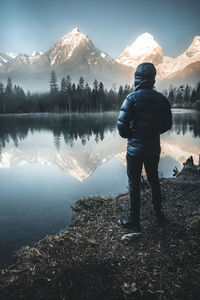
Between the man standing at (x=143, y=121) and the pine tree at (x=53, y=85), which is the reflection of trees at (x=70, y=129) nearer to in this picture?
the man standing at (x=143, y=121)

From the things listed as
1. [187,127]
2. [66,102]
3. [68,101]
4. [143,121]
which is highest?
[68,101]

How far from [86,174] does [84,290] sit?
717 centimetres

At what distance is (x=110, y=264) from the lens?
350cm

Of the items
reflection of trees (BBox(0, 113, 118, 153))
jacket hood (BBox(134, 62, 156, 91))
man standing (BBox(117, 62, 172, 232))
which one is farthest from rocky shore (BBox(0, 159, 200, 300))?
reflection of trees (BBox(0, 113, 118, 153))

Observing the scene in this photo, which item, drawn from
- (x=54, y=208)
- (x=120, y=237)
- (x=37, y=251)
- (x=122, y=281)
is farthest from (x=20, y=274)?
(x=54, y=208)

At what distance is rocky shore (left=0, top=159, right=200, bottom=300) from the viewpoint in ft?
9.61

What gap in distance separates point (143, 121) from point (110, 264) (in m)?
3.01

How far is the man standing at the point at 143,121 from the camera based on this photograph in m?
3.91

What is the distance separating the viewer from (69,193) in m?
7.73

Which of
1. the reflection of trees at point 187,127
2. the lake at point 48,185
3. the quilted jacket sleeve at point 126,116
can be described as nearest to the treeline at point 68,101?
the reflection of trees at point 187,127

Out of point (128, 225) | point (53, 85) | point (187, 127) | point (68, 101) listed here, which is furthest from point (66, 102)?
point (128, 225)

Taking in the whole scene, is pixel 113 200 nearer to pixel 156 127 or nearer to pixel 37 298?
pixel 156 127

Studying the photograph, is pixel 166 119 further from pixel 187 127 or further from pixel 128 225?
pixel 187 127

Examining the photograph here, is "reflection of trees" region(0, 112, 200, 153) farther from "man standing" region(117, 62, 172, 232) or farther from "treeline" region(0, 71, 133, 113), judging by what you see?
"treeline" region(0, 71, 133, 113)
